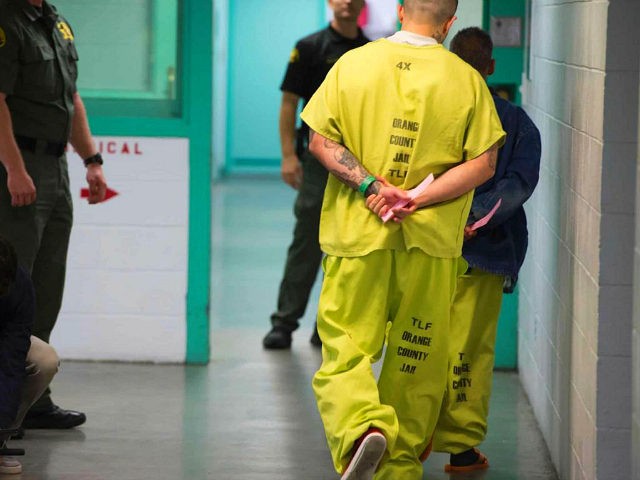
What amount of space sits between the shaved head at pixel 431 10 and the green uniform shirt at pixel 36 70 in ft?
4.56

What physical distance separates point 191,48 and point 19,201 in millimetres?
1608

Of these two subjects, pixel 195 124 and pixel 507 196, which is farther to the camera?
pixel 195 124

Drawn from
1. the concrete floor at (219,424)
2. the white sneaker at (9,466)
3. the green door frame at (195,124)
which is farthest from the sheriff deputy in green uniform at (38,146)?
the green door frame at (195,124)

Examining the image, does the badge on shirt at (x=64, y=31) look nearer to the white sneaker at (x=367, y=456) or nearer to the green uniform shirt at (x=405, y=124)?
the green uniform shirt at (x=405, y=124)

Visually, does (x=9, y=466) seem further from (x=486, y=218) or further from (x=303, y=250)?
(x=303, y=250)

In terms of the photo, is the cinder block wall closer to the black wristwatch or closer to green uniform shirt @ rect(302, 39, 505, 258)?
green uniform shirt @ rect(302, 39, 505, 258)

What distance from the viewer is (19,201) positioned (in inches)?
177

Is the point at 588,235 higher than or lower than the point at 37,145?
lower

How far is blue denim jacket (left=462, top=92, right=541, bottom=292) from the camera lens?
4199mm

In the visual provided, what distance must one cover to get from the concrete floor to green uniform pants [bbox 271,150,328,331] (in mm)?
179

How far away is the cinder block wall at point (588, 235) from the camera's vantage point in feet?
11.7

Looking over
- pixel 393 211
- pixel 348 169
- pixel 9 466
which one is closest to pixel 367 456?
pixel 393 211

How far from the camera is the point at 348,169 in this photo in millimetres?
3846

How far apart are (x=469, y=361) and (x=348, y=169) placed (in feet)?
3.09
